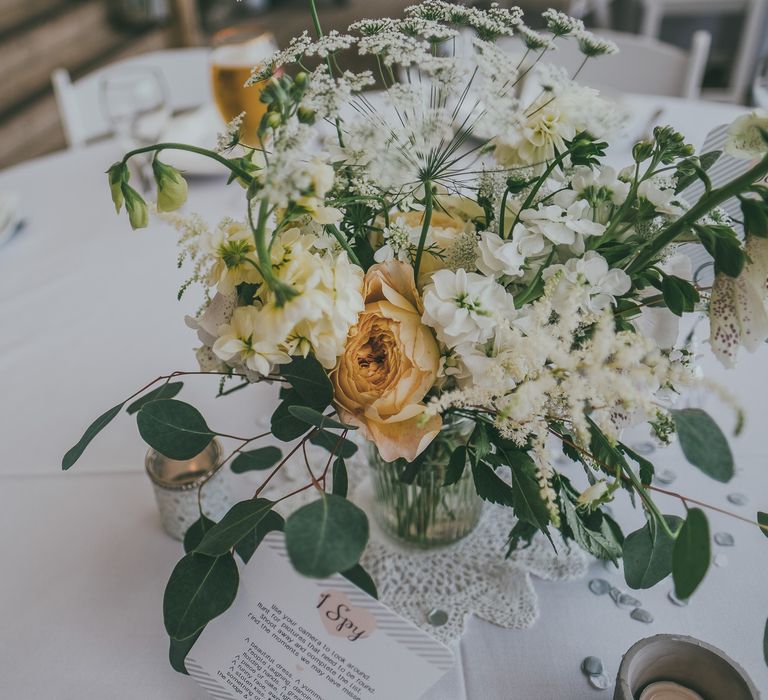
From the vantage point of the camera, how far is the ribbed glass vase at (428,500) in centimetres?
64

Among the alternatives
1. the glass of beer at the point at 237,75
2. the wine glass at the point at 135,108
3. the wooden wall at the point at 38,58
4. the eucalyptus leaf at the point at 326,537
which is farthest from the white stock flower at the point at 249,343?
the wooden wall at the point at 38,58

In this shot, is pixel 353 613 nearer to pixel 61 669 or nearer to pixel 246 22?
pixel 61 669

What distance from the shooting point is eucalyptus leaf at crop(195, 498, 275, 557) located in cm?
49

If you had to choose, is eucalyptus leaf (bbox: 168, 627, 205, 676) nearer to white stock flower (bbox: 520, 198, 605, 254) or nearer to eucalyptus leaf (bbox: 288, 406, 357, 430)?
eucalyptus leaf (bbox: 288, 406, 357, 430)

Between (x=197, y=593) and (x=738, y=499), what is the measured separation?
61 cm

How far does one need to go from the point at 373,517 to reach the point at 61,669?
349 mm

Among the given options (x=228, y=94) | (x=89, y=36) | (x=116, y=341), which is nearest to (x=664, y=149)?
(x=116, y=341)

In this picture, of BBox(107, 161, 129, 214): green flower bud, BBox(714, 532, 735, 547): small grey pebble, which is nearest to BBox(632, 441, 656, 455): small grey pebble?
BBox(714, 532, 735, 547): small grey pebble

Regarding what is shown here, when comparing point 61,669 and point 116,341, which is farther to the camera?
point 116,341

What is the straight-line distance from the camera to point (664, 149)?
51cm

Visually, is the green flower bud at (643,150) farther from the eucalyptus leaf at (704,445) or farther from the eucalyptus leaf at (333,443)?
the eucalyptus leaf at (333,443)

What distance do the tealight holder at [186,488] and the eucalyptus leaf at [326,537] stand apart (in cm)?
32

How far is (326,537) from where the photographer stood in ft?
1.34

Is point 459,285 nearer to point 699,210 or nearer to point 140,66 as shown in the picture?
point 699,210
